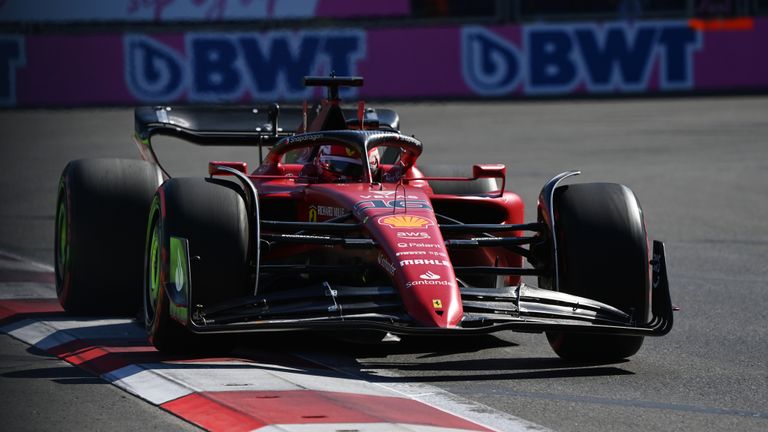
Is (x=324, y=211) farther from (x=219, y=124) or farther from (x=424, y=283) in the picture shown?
(x=219, y=124)

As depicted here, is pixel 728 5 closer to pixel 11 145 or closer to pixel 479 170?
pixel 11 145

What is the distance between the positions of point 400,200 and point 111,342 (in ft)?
5.30

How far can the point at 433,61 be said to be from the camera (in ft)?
103

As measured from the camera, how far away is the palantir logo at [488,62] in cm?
3141

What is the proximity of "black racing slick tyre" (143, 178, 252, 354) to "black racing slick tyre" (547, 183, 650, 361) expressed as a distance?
1.55 metres

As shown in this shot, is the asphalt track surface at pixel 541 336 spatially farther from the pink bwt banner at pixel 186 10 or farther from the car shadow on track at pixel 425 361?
the pink bwt banner at pixel 186 10

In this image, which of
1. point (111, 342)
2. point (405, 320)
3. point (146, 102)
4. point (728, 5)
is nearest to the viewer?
point (405, 320)

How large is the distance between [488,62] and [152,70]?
6925mm

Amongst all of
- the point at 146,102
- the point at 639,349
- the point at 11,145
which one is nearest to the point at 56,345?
the point at 639,349

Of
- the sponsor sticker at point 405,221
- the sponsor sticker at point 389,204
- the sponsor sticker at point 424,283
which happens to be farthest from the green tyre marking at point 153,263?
the sponsor sticker at point 424,283

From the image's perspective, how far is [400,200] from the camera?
7.31 meters

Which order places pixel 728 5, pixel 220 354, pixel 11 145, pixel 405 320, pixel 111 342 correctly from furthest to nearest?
pixel 728 5 < pixel 11 145 < pixel 111 342 < pixel 220 354 < pixel 405 320

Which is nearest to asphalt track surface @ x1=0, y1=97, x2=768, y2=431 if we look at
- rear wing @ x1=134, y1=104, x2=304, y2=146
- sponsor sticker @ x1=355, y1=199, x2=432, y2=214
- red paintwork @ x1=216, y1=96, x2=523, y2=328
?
red paintwork @ x1=216, y1=96, x2=523, y2=328

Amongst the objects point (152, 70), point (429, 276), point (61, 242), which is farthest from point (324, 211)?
point (152, 70)
